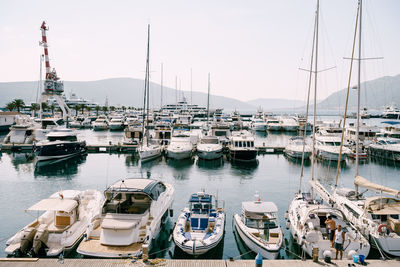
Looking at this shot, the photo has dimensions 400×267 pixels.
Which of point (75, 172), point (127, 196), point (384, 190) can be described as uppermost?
point (384, 190)

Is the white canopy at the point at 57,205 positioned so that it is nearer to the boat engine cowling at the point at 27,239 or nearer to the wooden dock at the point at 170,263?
the boat engine cowling at the point at 27,239

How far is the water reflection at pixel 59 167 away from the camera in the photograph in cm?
3266

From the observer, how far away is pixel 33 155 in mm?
42656

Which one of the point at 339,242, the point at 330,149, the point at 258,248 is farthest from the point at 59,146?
the point at 330,149

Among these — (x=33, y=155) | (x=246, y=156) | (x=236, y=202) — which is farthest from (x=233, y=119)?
(x=236, y=202)

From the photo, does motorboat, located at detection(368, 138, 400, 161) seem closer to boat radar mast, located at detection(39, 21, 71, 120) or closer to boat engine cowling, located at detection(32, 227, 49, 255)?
boat engine cowling, located at detection(32, 227, 49, 255)

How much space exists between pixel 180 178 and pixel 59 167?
1652 cm

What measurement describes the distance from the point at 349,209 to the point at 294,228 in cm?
422

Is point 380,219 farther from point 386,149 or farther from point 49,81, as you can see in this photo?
point 49,81

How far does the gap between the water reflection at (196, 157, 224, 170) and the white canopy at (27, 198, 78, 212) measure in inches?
889

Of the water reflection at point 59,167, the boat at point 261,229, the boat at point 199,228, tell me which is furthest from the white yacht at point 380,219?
the water reflection at point 59,167

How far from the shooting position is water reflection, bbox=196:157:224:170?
1441 inches

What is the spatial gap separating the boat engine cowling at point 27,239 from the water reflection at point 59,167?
19.5 m

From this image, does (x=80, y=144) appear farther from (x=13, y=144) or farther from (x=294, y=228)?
(x=294, y=228)
